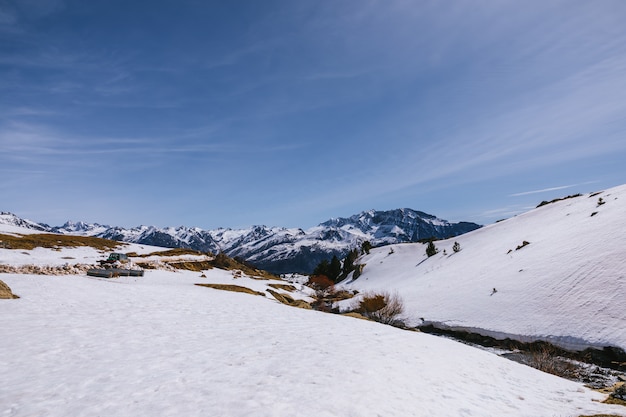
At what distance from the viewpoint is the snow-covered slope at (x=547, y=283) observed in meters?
22.3

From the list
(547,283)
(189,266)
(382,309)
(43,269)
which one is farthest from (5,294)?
(547,283)

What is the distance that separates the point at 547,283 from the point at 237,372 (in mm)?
32172

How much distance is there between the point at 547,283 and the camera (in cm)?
2883

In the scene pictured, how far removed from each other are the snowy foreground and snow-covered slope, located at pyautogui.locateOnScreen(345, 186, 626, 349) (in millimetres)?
13015

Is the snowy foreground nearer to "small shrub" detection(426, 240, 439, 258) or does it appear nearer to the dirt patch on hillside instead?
the dirt patch on hillside

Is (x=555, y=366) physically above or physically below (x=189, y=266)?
below

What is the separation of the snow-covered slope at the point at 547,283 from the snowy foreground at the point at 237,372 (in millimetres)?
13015

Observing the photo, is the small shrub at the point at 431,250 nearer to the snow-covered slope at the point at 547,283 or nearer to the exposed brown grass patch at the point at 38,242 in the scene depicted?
the snow-covered slope at the point at 547,283

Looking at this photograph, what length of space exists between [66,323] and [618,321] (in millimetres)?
33348

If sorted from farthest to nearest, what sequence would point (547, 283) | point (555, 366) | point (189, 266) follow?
point (189, 266) < point (547, 283) < point (555, 366)

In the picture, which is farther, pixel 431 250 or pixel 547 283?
pixel 431 250

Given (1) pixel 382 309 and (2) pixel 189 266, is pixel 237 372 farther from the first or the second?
(2) pixel 189 266

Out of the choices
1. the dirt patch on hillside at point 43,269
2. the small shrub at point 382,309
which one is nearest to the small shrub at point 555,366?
the small shrub at point 382,309

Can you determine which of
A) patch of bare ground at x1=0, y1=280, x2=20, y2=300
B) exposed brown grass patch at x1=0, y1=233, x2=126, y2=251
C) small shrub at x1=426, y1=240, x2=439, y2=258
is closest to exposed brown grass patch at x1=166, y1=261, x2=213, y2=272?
exposed brown grass patch at x1=0, y1=233, x2=126, y2=251
